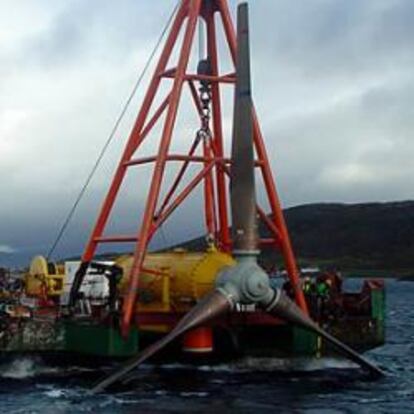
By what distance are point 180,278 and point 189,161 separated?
4116 mm

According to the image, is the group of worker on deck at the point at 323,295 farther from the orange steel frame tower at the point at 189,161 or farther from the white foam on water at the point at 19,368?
the white foam on water at the point at 19,368

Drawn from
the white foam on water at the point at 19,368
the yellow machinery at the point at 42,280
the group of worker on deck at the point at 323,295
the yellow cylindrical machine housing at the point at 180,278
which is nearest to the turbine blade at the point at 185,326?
the yellow cylindrical machine housing at the point at 180,278

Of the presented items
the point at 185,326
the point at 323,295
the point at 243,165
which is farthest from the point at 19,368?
the point at 323,295

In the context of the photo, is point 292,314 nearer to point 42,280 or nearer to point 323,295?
point 323,295

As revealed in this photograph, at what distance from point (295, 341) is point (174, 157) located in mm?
7647

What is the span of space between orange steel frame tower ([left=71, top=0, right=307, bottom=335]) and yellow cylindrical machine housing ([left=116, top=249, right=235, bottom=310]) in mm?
1567

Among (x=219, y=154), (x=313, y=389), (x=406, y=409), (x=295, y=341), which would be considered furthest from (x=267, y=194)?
(x=406, y=409)

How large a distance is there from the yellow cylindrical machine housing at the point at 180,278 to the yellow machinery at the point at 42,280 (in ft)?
18.9

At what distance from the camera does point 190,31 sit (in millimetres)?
36031

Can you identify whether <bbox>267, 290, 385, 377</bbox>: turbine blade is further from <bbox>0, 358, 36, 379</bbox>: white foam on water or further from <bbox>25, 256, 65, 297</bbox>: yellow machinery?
<bbox>25, 256, 65, 297</bbox>: yellow machinery

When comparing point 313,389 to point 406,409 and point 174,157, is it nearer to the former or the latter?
point 406,409

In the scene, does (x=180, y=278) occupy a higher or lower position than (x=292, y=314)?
higher

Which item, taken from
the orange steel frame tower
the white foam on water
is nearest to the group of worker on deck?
the orange steel frame tower

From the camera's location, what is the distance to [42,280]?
135 ft
